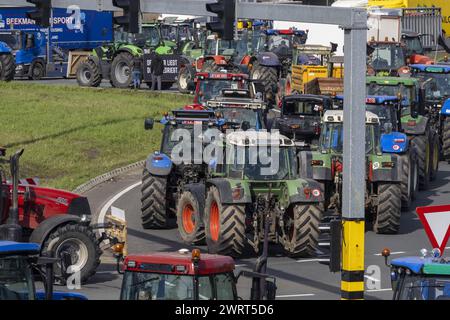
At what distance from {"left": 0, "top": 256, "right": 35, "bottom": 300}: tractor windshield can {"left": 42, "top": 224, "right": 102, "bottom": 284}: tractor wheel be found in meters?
6.65

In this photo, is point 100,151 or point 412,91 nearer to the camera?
point 412,91

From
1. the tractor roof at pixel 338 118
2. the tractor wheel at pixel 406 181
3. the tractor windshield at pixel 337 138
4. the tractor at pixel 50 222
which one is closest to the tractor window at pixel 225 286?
the tractor at pixel 50 222

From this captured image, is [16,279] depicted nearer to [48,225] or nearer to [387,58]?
[48,225]

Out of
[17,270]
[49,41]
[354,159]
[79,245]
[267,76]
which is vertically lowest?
[79,245]

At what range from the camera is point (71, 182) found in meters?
31.0

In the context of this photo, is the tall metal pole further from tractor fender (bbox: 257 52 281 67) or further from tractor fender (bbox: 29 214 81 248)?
tractor fender (bbox: 257 52 281 67)

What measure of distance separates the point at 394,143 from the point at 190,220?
549 cm

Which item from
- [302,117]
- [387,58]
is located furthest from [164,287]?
[387,58]

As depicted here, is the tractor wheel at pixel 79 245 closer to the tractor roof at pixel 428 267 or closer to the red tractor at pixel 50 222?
→ the red tractor at pixel 50 222

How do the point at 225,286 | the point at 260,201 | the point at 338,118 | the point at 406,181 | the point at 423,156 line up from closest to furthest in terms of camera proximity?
the point at 225,286
the point at 260,201
the point at 338,118
the point at 406,181
the point at 423,156

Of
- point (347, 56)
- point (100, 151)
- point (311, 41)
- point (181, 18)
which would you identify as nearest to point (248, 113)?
point (100, 151)

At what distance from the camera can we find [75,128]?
38.5 meters

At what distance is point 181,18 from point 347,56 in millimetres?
51910

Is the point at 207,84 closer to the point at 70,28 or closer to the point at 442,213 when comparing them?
the point at 442,213
